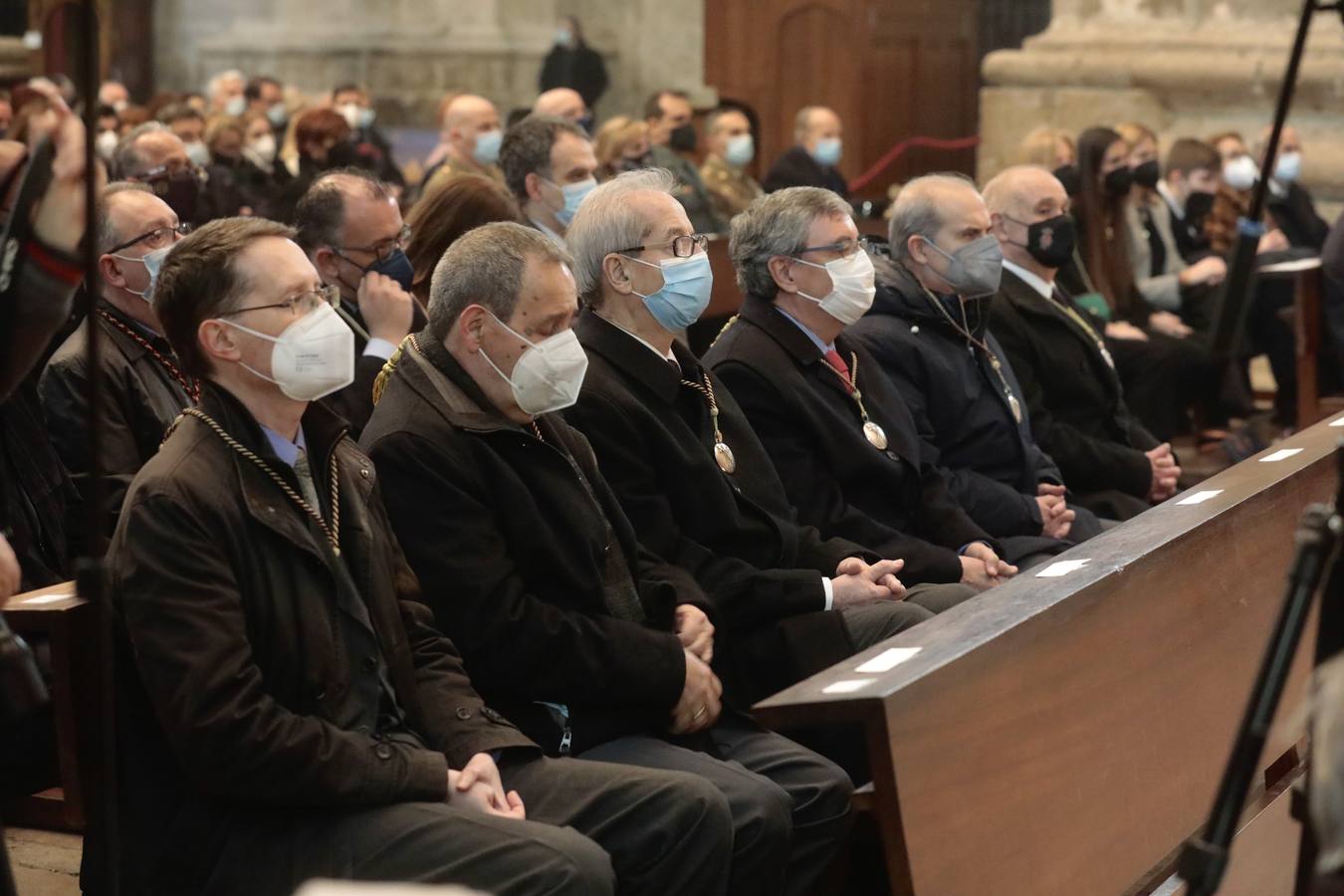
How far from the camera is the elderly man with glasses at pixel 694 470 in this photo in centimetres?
398

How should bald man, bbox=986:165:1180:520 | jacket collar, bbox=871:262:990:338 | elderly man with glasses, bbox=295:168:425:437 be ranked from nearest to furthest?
elderly man with glasses, bbox=295:168:425:437, jacket collar, bbox=871:262:990:338, bald man, bbox=986:165:1180:520

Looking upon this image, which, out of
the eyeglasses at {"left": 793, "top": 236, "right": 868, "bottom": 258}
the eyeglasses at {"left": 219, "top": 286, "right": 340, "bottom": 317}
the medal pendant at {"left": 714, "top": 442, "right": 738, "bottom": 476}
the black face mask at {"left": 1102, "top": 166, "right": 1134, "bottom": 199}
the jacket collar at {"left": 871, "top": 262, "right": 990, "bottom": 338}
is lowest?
the medal pendant at {"left": 714, "top": 442, "right": 738, "bottom": 476}

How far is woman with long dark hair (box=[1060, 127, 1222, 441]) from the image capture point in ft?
25.5

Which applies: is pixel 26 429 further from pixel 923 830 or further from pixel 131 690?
pixel 923 830

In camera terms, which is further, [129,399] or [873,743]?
[129,399]

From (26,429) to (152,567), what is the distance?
1104 mm

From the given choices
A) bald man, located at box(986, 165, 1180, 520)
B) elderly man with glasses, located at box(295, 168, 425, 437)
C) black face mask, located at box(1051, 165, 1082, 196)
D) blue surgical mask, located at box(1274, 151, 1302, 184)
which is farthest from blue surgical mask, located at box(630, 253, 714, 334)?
blue surgical mask, located at box(1274, 151, 1302, 184)

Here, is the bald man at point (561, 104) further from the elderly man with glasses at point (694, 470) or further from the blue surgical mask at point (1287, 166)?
the elderly man with glasses at point (694, 470)

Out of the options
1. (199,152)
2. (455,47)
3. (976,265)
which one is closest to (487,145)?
(199,152)

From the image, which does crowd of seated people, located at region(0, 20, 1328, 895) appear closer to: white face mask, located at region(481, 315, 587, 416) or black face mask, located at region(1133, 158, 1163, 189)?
white face mask, located at region(481, 315, 587, 416)

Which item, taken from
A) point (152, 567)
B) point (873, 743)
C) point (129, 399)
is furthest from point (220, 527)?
point (129, 399)

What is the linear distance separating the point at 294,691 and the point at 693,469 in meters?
1.25

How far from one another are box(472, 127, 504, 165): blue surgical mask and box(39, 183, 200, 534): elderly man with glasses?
14.4 feet

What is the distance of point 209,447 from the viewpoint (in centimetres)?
300
